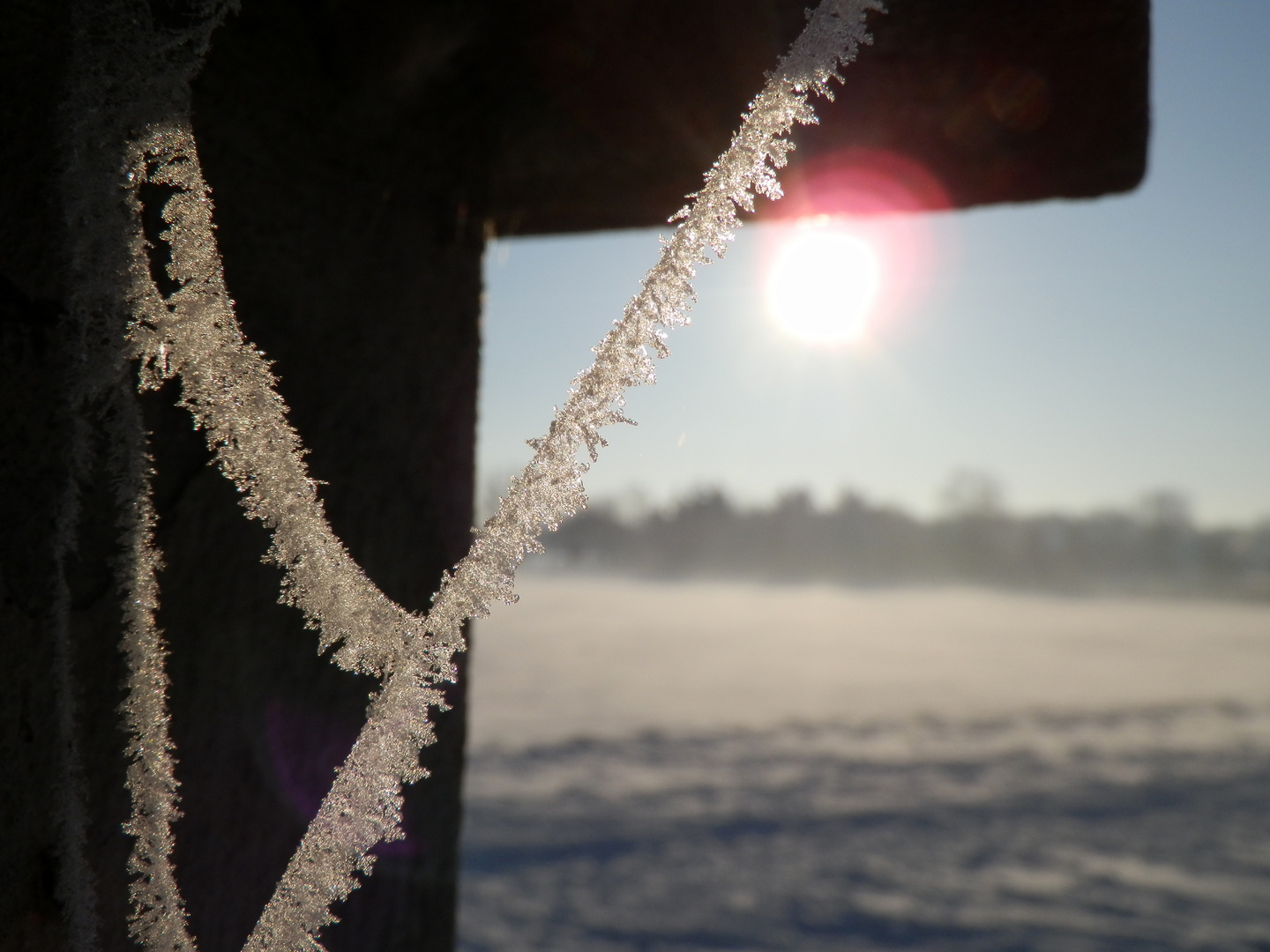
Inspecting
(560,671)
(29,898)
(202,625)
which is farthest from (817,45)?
(560,671)

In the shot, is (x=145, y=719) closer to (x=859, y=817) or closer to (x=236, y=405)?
(x=236, y=405)

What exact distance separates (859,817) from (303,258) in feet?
13.5

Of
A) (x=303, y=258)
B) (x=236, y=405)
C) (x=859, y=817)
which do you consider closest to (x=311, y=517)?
(x=236, y=405)

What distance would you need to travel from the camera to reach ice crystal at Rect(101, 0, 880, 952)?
0.44m

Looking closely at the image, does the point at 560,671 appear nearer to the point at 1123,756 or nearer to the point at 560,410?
the point at 1123,756

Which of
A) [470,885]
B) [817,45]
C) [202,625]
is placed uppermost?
[817,45]

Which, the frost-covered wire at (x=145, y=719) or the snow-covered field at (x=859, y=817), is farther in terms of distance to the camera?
the snow-covered field at (x=859, y=817)

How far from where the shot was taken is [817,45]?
A: 0.45 metres

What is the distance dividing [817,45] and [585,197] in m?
0.42

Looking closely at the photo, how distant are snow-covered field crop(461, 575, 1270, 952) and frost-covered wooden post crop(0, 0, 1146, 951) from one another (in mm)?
611

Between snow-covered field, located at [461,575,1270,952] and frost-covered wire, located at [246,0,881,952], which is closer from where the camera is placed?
frost-covered wire, located at [246,0,881,952]

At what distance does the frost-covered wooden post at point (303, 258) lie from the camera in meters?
0.43

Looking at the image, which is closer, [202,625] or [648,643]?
[202,625]

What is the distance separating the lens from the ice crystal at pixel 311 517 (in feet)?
1.44
